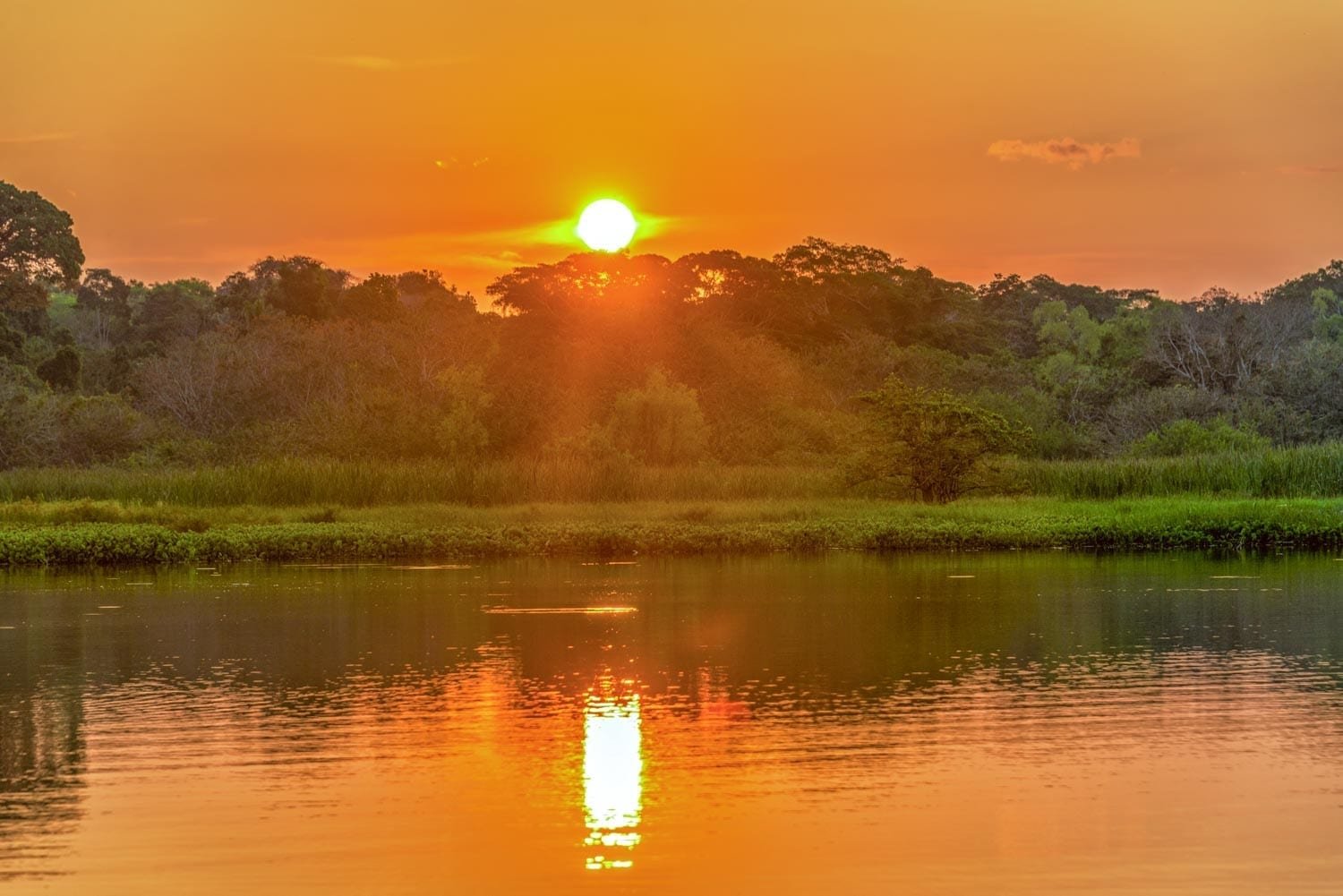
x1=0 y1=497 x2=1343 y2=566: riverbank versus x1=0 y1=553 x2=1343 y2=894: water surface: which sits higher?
x1=0 y1=497 x2=1343 y2=566: riverbank

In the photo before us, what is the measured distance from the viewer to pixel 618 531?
32812 mm

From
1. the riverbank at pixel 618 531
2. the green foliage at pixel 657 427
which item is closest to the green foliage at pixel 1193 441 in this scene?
the riverbank at pixel 618 531

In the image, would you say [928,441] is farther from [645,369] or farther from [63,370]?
[63,370]

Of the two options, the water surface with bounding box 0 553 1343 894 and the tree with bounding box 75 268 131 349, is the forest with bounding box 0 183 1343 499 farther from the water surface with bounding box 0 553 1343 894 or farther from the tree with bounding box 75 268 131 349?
the water surface with bounding box 0 553 1343 894

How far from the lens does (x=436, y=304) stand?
253ft

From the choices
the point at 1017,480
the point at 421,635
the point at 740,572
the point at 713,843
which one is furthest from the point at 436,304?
the point at 713,843

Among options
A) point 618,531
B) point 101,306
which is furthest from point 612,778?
point 101,306

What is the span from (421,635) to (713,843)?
34.7ft

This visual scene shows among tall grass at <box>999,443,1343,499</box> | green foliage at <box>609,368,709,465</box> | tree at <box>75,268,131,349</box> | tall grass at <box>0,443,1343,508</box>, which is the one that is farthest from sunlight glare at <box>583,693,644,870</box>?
tree at <box>75,268,131,349</box>

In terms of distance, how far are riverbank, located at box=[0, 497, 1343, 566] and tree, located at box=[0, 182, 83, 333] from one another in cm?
3318

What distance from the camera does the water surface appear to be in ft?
31.4

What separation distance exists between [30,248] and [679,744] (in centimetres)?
5966

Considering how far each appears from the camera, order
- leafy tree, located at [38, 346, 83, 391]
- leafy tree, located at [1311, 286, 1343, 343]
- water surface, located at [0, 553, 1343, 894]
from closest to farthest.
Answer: water surface, located at [0, 553, 1343, 894] < leafy tree, located at [1311, 286, 1343, 343] < leafy tree, located at [38, 346, 83, 391]

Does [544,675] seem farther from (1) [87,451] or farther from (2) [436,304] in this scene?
(2) [436,304]
